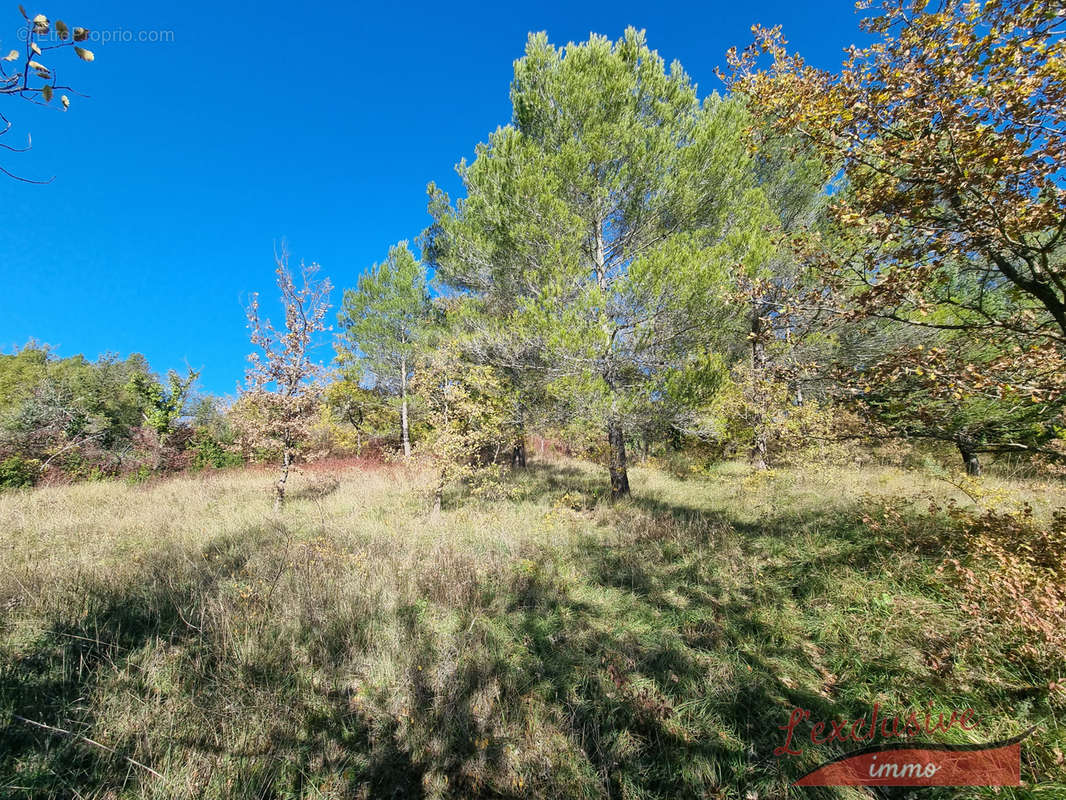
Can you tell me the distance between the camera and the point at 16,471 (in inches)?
439

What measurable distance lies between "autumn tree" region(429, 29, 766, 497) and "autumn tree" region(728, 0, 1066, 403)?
154 inches

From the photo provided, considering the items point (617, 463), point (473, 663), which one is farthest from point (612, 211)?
point (473, 663)

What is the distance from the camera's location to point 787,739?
2293 mm

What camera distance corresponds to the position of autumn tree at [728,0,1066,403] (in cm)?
228

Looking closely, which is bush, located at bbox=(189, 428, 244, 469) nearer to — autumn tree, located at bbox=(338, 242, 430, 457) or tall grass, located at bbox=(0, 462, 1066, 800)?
autumn tree, located at bbox=(338, 242, 430, 457)

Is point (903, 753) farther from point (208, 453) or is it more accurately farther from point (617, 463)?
point (208, 453)

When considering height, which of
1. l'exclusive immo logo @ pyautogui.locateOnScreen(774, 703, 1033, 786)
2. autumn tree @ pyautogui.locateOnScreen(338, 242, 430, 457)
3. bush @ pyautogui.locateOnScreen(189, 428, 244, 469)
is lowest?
l'exclusive immo logo @ pyautogui.locateOnScreen(774, 703, 1033, 786)

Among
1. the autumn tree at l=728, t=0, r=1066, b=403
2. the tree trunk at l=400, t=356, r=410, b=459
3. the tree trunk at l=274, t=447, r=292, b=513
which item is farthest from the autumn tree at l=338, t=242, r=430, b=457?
the autumn tree at l=728, t=0, r=1066, b=403

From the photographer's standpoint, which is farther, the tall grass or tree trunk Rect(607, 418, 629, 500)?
tree trunk Rect(607, 418, 629, 500)

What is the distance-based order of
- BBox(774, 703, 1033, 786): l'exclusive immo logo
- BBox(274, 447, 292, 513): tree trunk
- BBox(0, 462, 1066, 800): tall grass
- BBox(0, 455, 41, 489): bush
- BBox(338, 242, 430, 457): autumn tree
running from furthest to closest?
BBox(338, 242, 430, 457): autumn tree < BBox(0, 455, 41, 489): bush < BBox(274, 447, 292, 513): tree trunk < BBox(0, 462, 1066, 800): tall grass < BBox(774, 703, 1033, 786): l'exclusive immo logo

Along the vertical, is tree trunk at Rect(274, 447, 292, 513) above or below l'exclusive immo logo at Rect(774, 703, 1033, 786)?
above

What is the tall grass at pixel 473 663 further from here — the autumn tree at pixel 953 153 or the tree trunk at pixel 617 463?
the tree trunk at pixel 617 463

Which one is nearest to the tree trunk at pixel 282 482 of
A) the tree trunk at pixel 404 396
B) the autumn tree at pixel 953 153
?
the tree trunk at pixel 404 396

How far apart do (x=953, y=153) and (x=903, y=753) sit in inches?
157
